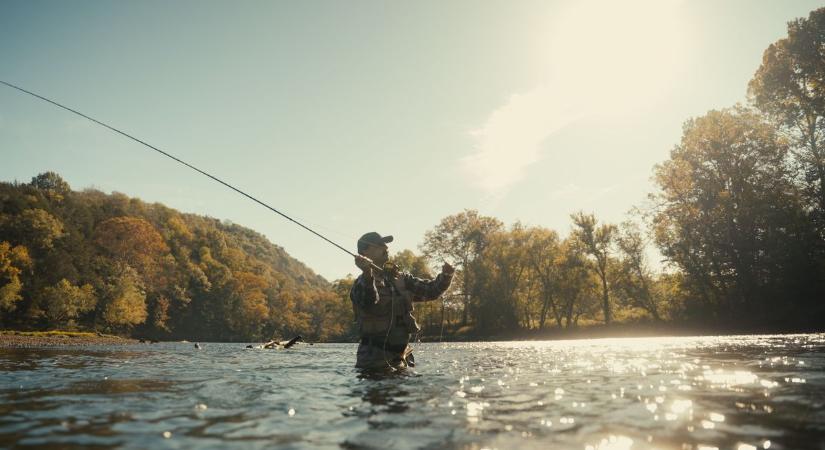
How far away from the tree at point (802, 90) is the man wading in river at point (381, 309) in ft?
144

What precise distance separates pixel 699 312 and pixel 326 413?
51.9 metres

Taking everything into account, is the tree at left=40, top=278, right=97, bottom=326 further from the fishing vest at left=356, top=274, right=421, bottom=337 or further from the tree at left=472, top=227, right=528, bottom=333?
the fishing vest at left=356, top=274, right=421, bottom=337

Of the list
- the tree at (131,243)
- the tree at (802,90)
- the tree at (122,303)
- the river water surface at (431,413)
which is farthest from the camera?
the tree at (131,243)

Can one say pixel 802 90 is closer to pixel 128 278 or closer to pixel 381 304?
pixel 381 304

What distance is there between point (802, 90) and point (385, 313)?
153 ft

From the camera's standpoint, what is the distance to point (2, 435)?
3.92 meters

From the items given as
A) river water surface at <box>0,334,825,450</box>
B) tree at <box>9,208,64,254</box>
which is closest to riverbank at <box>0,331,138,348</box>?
tree at <box>9,208,64,254</box>

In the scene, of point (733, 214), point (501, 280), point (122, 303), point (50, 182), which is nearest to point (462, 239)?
point (501, 280)

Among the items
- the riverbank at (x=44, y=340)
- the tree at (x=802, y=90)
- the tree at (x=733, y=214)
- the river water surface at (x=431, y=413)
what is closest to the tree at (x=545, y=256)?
the tree at (x=733, y=214)

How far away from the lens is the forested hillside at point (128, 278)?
222 feet

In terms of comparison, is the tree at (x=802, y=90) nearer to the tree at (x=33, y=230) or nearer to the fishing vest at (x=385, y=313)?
the fishing vest at (x=385, y=313)

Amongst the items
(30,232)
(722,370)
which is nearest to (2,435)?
(722,370)

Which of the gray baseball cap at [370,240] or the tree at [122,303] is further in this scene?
the tree at [122,303]

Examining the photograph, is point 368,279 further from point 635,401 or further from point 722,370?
point 722,370
